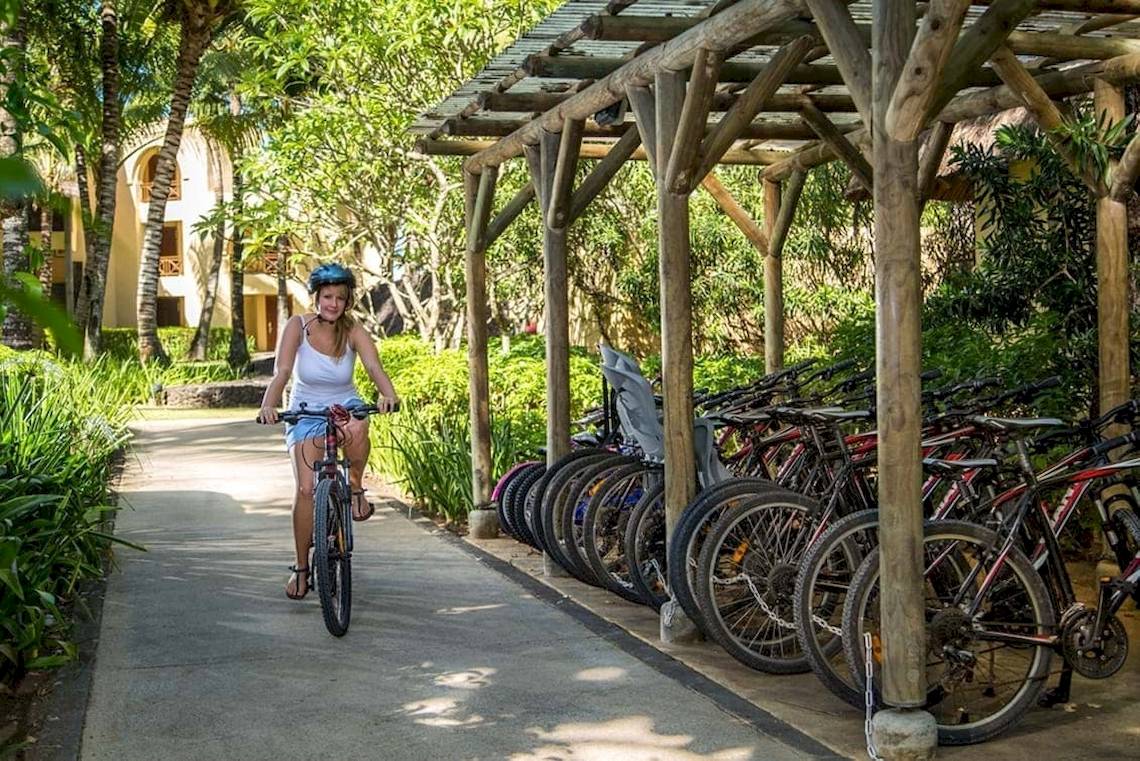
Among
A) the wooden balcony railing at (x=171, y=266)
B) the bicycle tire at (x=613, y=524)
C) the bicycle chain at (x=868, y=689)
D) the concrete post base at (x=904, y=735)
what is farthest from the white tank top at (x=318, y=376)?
the wooden balcony railing at (x=171, y=266)

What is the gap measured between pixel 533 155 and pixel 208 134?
2781 centimetres

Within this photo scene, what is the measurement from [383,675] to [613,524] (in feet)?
6.24

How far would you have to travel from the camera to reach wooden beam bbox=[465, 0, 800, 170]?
5.45 meters

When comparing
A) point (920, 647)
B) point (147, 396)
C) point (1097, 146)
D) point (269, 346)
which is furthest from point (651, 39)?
point (269, 346)

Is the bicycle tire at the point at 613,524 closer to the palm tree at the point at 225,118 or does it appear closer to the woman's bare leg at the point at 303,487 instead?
the woman's bare leg at the point at 303,487

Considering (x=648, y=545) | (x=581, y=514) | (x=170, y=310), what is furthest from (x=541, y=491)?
(x=170, y=310)

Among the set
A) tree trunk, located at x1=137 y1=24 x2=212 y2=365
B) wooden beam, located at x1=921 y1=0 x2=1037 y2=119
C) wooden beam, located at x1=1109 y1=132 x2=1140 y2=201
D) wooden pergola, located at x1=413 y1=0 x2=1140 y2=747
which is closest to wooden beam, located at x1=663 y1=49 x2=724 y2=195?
wooden pergola, located at x1=413 y1=0 x2=1140 y2=747

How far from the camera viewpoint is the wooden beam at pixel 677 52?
545 centimetres

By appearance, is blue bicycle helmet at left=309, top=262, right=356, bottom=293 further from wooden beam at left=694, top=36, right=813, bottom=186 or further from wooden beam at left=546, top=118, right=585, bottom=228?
wooden beam at left=694, top=36, right=813, bottom=186

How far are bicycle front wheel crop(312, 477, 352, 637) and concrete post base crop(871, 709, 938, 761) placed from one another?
2.71 m

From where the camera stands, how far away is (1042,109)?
22.9ft

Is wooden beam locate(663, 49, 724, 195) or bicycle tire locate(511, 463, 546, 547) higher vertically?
wooden beam locate(663, 49, 724, 195)

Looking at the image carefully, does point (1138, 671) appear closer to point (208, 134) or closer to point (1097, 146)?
point (1097, 146)

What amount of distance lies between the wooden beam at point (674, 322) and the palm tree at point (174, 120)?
18296mm
